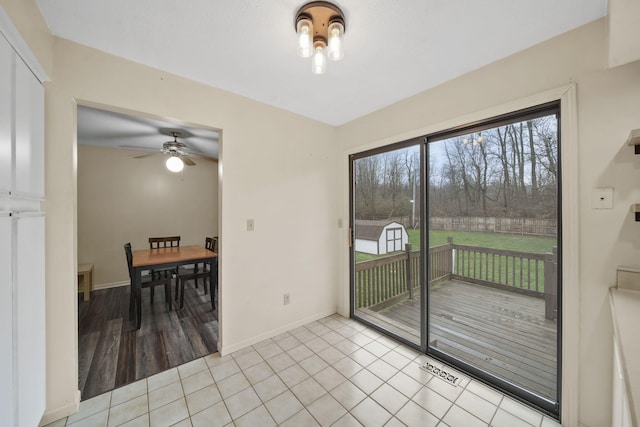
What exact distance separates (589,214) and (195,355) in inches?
125

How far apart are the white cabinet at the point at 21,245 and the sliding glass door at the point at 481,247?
2.64m

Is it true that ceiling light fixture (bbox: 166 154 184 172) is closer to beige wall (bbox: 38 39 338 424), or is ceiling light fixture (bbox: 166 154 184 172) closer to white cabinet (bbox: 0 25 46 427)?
beige wall (bbox: 38 39 338 424)

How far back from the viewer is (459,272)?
6.81ft

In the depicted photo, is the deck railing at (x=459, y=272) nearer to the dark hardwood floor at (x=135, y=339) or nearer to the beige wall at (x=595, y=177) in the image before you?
the beige wall at (x=595, y=177)

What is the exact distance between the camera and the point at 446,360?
208 centimetres

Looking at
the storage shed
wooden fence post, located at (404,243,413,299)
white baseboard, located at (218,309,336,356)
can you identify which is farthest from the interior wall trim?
wooden fence post, located at (404,243,413,299)

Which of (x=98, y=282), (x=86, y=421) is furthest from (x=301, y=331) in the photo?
(x=98, y=282)

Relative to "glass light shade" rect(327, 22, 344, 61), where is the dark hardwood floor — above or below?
below

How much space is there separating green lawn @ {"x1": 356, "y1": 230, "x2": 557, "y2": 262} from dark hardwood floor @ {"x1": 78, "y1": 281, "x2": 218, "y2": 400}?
2.35 meters

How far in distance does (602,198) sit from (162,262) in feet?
12.9

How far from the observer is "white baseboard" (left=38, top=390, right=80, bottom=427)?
1.48 meters

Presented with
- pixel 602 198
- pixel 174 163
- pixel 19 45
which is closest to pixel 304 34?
pixel 19 45

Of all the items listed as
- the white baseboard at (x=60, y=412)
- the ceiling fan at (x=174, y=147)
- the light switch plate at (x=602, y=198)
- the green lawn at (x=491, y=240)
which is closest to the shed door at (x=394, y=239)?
the green lawn at (x=491, y=240)

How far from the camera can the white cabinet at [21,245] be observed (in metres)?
1.04
